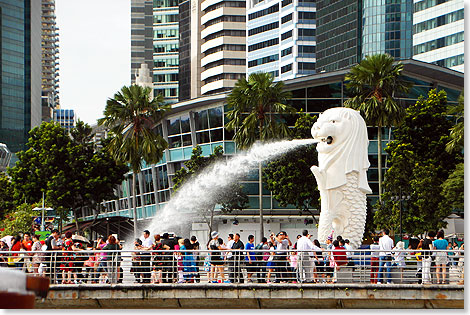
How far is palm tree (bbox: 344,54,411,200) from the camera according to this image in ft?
149

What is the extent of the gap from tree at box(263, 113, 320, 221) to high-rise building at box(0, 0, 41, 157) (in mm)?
82284

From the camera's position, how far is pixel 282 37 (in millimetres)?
122250

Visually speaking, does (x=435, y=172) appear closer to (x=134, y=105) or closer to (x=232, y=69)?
(x=134, y=105)

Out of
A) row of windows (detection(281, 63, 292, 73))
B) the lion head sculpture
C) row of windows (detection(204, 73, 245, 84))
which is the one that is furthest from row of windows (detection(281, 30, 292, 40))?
the lion head sculpture

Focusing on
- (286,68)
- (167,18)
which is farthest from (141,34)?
(286,68)

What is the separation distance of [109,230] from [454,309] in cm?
4258

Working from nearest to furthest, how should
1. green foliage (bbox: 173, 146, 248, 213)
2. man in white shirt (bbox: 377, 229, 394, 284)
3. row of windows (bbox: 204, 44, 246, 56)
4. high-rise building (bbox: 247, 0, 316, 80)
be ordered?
man in white shirt (bbox: 377, 229, 394, 284), green foliage (bbox: 173, 146, 248, 213), high-rise building (bbox: 247, 0, 316, 80), row of windows (bbox: 204, 44, 246, 56)

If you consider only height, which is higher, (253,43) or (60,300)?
(253,43)

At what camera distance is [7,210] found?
6338 cm

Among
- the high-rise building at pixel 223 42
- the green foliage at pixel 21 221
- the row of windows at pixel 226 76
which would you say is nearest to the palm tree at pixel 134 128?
the green foliage at pixel 21 221

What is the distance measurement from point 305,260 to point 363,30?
317 feet

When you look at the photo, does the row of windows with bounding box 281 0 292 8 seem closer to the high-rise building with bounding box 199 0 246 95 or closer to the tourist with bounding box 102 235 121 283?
the high-rise building with bounding box 199 0 246 95

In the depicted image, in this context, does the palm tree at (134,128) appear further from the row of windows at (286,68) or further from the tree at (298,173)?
the row of windows at (286,68)

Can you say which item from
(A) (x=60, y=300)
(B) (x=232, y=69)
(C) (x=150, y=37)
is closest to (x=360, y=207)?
(A) (x=60, y=300)
